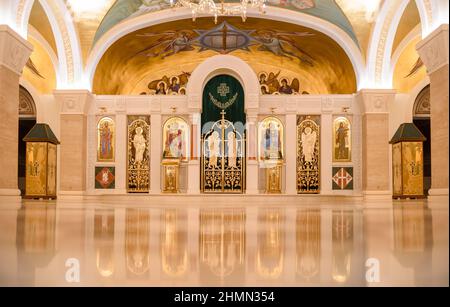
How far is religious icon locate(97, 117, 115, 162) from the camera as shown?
18.5m

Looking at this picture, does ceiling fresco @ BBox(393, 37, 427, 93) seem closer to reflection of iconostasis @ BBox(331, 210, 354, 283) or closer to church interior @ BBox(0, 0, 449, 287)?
church interior @ BBox(0, 0, 449, 287)

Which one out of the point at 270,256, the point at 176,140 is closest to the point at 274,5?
the point at 176,140

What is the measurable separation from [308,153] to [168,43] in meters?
7.00

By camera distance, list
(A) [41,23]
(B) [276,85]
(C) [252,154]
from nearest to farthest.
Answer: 1. (A) [41,23]
2. (C) [252,154]
3. (B) [276,85]

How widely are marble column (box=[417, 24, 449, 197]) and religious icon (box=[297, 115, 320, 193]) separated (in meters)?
7.57

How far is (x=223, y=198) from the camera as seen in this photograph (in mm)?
14859

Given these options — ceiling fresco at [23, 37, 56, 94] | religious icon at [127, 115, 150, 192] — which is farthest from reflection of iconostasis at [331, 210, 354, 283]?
ceiling fresco at [23, 37, 56, 94]

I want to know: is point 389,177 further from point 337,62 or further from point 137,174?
point 137,174

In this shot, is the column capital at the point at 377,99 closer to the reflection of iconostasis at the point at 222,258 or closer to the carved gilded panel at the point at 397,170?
the carved gilded panel at the point at 397,170

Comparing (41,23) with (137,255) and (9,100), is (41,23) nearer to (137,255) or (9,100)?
(9,100)

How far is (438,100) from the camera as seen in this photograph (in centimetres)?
1067

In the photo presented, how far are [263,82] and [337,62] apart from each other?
3.71 metres
